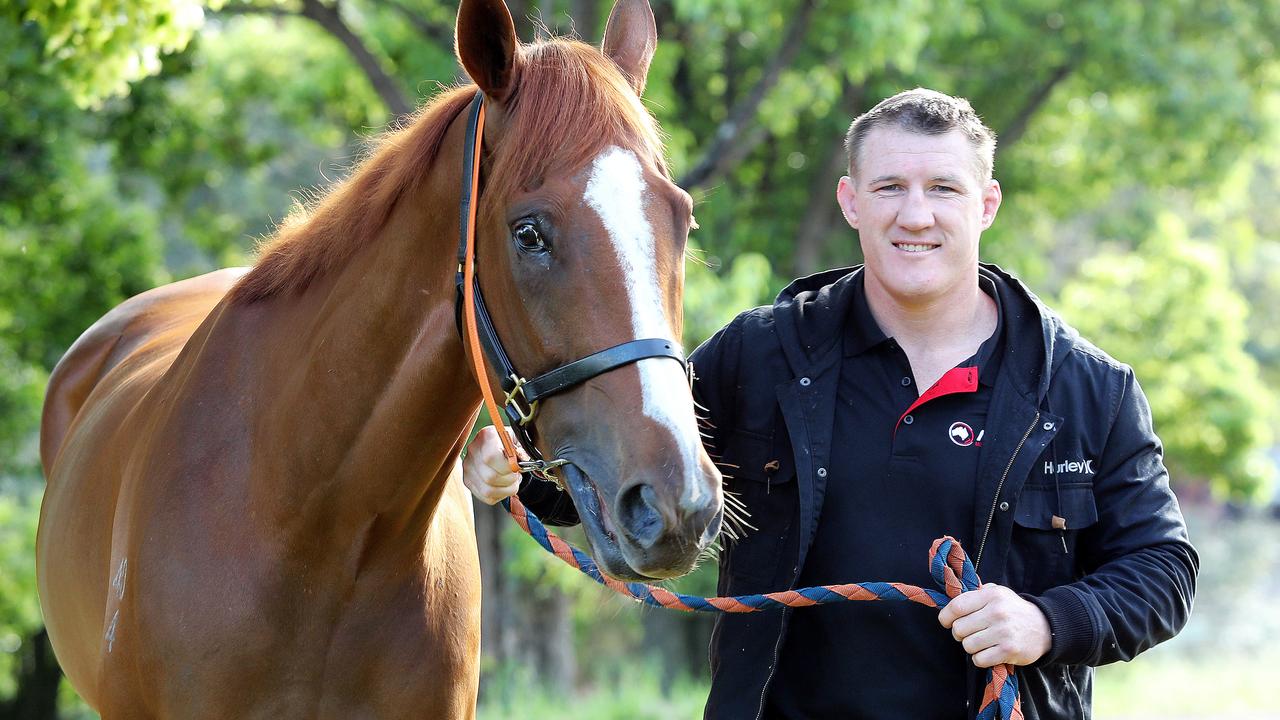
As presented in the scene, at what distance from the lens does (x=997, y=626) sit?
86.3 inches

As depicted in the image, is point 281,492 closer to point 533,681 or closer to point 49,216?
point 49,216

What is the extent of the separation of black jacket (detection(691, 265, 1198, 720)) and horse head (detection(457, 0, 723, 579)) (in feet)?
1.96

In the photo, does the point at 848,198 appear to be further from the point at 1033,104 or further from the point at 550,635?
the point at 1033,104

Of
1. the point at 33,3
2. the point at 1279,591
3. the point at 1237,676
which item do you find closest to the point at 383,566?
the point at 33,3

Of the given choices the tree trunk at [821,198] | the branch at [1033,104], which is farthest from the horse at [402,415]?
the branch at [1033,104]

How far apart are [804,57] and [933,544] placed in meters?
8.45

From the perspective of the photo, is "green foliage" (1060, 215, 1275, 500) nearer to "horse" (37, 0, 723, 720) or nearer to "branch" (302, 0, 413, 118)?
"branch" (302, 0, 413, 118)

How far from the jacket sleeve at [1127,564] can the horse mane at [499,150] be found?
3.63 feet

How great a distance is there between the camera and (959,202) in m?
2.50

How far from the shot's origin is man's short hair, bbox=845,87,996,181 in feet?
8.27

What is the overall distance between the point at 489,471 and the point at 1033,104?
426 inches

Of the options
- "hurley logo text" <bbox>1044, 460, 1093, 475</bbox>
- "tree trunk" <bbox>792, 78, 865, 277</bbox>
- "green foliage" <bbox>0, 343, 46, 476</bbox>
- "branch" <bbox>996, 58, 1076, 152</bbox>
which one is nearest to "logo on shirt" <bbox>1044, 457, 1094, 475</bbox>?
"hurley logo text" <bbox>1044, 460, 1093, 475</bbox>

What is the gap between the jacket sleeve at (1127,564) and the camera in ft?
7.35

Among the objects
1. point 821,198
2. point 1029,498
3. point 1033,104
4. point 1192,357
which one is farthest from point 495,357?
point 1192,357
